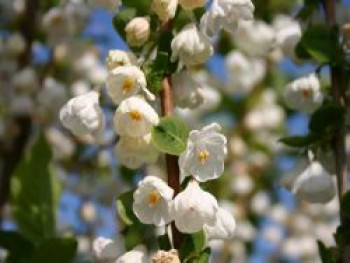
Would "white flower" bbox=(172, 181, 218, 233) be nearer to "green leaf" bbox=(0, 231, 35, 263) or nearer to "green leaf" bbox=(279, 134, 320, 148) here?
"green leaf" bbox=(279, 134, 320, 148)

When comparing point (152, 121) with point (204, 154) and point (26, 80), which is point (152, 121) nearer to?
point (204, 154)

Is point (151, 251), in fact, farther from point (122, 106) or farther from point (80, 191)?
point (80, 191)

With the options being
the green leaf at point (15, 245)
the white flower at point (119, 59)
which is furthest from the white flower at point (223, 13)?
the green leaf at point (15, 245)

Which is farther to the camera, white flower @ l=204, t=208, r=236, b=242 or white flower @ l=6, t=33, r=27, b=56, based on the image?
white flower @ l=6, t=33, r=27, b=56

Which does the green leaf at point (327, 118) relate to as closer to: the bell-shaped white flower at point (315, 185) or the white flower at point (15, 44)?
the bell-shaped white flower at point (315, 185)

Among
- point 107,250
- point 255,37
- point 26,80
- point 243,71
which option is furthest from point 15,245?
point 243,71

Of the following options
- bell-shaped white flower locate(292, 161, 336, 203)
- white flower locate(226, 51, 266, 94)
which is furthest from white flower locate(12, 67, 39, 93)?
bell-shaped white flower locate(292, 161, 336, 203)

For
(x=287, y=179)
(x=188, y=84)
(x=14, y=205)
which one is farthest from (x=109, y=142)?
(x=188, y=84)
